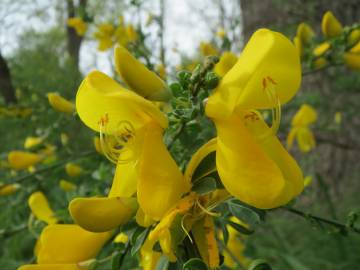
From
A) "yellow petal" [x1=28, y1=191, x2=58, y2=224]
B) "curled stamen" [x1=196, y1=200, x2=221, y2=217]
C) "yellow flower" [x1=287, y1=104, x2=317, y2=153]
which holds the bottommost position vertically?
"yellow flower" [x1=287, y1=104, x2=317, y2=153]

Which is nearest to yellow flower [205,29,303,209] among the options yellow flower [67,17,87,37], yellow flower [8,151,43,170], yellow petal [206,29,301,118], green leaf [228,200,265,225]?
yellow petal [206,29,301,118]

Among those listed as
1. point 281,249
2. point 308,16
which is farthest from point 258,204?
point 308,16

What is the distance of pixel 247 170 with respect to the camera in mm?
686

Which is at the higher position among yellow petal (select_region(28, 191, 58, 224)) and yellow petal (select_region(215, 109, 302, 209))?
yellow petal (select_region(215, 109, 302, 209))

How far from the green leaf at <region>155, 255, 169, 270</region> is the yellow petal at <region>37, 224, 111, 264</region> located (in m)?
0.14

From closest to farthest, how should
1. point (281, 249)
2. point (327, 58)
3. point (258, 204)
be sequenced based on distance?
point (258, 204) → point (327, 58) → point (281, 249)

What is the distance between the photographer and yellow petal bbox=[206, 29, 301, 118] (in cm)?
71

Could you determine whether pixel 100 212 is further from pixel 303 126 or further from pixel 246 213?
pixel 303 126

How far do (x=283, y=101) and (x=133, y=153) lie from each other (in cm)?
23

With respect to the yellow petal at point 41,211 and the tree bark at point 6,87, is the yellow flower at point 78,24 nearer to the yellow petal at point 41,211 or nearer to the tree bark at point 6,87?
the tree bark at point 6,87

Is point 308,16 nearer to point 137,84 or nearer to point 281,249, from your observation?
point 281,249

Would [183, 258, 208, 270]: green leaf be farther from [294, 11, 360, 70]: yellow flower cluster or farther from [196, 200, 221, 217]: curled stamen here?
[294, 11, 360, 70]: yellow flower cluster

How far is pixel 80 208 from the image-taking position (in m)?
0.74

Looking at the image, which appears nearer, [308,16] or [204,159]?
[204,159]
